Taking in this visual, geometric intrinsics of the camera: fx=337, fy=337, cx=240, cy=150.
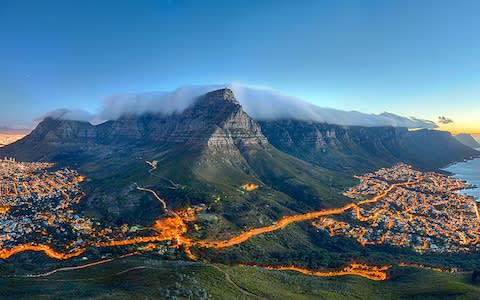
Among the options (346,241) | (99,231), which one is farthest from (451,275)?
(99,231)

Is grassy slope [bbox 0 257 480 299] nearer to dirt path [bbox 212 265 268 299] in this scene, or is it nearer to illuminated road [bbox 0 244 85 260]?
dirt path [bbox 212 265 268 299]

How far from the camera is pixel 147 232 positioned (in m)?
166

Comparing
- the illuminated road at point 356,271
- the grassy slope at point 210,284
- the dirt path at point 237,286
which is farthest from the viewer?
the illuminated road at point 356,271

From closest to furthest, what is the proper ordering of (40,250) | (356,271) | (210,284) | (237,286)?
(210,284) < (237,286) < (40,250) < (356,271)

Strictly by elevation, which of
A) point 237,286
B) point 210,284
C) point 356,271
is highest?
point 210,284

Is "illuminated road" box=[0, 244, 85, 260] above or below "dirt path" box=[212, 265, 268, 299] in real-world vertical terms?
below

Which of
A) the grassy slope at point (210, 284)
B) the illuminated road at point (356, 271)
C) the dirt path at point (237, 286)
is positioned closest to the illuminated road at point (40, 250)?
the grassy slope at point (210, 284)

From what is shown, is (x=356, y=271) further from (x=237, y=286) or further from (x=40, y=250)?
(x=40, y=250)

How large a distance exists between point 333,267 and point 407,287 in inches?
1490

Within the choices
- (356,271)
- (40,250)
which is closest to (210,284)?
(356,271)

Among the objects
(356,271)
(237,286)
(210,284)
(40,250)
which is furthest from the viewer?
(356,271)

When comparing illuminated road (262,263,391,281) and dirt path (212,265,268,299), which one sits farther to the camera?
illuminated road (262,263,391,281)

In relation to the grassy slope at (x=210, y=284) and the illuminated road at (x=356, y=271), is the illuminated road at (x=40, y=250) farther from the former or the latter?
the illuminated road at (x=356, y=271)

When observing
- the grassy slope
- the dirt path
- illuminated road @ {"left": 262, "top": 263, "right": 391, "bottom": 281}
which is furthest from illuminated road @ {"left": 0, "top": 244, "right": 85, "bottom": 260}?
illuminated road @ {"left": 262, "top": 263, "right": 391, "bottom": 281}
